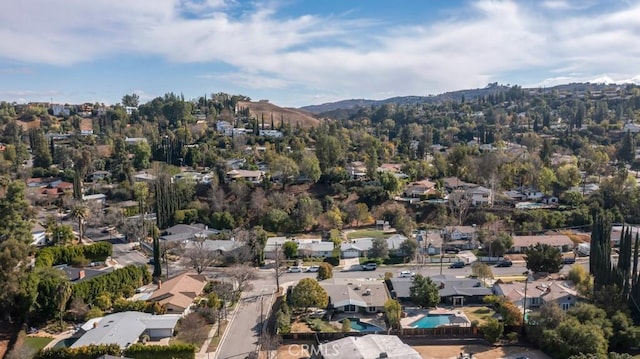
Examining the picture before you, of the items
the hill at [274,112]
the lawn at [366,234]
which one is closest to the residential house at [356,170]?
the lawn at [366,234]

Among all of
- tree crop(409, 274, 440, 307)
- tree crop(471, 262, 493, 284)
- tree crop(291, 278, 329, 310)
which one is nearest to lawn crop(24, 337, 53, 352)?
tree crop(291, 278, 329, 310)

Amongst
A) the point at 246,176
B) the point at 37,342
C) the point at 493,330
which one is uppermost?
the point at 246,176

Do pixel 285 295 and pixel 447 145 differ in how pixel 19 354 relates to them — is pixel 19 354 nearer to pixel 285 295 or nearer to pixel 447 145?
pixel 285 295

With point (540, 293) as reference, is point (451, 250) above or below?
below

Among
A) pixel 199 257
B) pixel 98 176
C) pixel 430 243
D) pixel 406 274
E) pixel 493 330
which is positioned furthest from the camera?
pixel 98 176

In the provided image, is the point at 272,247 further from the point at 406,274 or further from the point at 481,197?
the point at 481,197

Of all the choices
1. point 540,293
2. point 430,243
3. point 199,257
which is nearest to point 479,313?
point 540,293

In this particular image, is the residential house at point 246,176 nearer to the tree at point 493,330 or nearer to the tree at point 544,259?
the tree at point 544,259
